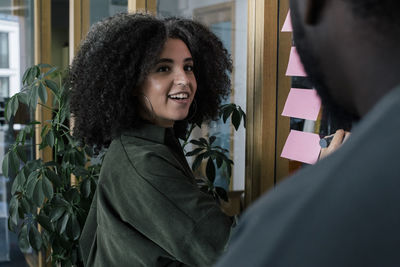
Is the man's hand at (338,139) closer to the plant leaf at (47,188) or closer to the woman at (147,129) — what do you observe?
the woman at (147,129)

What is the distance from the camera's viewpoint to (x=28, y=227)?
7.60 ft

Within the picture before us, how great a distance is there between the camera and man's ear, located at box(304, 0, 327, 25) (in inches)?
15.3

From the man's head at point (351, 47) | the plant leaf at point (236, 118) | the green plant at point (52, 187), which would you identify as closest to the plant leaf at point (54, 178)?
the green plant at point (52, 187)

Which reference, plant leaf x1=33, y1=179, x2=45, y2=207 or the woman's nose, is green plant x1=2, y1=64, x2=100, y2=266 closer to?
plant leaf x1=33, y1=179, x2=45, y2=207

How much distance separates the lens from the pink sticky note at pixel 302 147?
55.6 inches

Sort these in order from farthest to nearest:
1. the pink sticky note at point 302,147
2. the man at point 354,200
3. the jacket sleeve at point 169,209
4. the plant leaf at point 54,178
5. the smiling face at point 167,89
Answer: the plant leaf at point 54,178
the smiling face at point 167,89
the pink sticky note at point 302,147
the jacket sleeve at point 169,209
the man at point 354,200

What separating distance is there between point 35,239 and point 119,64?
1.10m

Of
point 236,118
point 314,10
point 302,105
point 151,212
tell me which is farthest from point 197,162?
point 314,10

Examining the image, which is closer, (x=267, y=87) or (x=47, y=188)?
(x=267, y=87)

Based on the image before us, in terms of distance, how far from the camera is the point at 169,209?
4.06ft

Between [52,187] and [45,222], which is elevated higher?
[52,187]

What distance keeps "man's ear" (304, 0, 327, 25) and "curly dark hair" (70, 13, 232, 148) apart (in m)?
1.15

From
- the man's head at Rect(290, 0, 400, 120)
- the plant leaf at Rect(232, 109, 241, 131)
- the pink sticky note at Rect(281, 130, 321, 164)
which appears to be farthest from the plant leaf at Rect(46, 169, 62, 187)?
the man's head at Rect(290, 0, 400, 120)

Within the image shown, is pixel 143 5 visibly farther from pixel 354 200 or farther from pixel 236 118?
pixel 354 200
